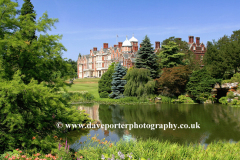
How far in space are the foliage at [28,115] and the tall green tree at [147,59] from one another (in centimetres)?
2123

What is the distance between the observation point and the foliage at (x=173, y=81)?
24.6 metres

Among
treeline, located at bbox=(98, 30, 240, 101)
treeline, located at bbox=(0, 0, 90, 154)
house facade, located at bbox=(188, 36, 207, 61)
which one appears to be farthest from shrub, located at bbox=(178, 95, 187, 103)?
house facade, located at bbox=(188, 36, 207, 61)

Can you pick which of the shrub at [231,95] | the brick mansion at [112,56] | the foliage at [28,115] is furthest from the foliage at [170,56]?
the foliage at [28,115]

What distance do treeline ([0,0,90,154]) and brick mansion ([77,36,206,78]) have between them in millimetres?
40595

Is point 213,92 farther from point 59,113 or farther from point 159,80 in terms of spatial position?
point 59,113

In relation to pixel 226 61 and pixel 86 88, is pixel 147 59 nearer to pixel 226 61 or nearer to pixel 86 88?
pixel 226 61

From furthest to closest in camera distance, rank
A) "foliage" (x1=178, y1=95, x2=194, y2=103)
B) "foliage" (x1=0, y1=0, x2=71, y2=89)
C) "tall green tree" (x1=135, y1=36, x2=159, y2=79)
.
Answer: "tall green tree" (x1=135, y1=36, x2=159, y2=79) < "foliage" (x1=178, y1=95, x2=194, y2=103) < "foliage" (x1=0, y1=0, x2=71, y2=89)

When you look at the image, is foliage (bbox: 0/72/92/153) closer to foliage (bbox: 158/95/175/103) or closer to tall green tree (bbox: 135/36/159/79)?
foliage (bbox: 158/95/175/103)

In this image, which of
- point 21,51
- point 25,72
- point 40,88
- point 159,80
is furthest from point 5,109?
point 159,80

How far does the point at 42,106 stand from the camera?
566 cm

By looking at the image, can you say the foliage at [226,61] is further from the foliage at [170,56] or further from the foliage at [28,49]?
the foliage at [28,49]

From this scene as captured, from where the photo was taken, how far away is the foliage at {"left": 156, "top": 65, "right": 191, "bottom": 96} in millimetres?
24609

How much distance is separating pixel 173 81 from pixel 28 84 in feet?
67.7

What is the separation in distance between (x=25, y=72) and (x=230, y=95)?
68.0 feet
